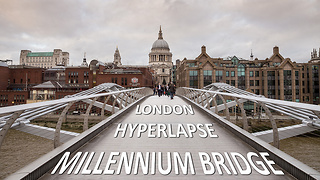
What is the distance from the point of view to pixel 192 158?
389cm

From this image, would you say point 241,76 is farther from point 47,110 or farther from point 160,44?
point 160,44

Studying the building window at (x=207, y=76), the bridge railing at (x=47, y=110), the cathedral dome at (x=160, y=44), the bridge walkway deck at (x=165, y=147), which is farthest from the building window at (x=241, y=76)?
the cathedral dome at (x=160, y=44)

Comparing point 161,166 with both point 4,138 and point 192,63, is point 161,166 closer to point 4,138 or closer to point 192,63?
point 4,138

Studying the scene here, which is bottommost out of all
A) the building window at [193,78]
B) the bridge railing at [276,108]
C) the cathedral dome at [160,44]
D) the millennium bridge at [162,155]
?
the millennium bridge at [162,155]

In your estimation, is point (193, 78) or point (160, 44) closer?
point (193, 78)

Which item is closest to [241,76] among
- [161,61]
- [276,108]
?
[276,108]

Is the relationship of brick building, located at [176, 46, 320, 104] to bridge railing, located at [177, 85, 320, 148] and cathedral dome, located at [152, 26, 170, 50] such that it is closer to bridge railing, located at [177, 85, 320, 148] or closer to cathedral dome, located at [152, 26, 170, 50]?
bridge railing, located at [177, 85, 320, 148]

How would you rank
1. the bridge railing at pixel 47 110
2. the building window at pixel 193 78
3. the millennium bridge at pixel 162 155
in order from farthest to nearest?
the building window at pixel 193 78
the millennium bridge at pixel 162 155
the bridge railing at pixel 47 110

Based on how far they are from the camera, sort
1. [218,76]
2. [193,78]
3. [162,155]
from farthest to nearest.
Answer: [193,78], [218,76], [162,155]

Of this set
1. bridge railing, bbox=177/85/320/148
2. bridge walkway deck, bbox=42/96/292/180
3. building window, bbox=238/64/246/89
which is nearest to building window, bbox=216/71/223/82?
building window, bbox=238/64/246/89

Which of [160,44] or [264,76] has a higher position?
[160,44]

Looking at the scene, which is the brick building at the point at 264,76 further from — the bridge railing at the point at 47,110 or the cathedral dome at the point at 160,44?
the cathedral dome at the point at 160,44

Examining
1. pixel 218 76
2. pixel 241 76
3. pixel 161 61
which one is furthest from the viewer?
pixel 161 61

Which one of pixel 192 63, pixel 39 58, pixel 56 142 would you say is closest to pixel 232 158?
pixel 56 142
